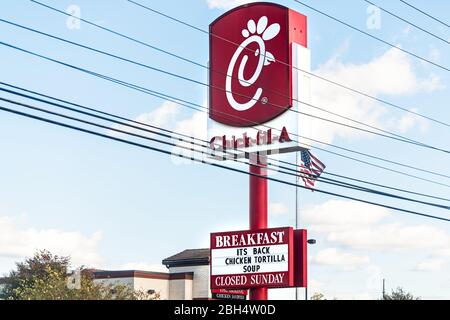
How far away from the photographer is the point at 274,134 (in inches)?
1476

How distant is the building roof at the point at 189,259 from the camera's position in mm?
76125

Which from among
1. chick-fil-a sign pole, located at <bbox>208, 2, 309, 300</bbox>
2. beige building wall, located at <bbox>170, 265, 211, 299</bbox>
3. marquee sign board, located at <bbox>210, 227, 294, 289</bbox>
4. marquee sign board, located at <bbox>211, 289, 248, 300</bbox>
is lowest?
marquee sign board, located at <bbox>211, 289, 248, 300</bbox>

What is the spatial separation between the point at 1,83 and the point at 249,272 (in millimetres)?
19433

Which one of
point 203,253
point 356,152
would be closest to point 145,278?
point 203,253

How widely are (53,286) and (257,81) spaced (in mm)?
37626

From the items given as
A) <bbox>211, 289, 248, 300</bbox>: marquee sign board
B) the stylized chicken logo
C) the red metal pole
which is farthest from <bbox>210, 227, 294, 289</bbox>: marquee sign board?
the stylized chicken logo

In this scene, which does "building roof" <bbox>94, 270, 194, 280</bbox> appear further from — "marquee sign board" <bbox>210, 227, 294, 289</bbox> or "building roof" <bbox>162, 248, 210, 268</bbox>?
"marquee sign board" <bbox>210, 227, 294, 289</bbox>

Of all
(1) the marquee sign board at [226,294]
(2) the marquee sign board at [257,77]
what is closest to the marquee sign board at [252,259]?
(1) the marquee sign board at [226,294]

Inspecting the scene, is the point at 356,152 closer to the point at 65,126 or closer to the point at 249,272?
the point at 249,272

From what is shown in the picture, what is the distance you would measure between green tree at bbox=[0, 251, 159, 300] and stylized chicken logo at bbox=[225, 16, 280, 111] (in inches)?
1359

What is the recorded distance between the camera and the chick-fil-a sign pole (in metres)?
37.1

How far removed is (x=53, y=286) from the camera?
229ft

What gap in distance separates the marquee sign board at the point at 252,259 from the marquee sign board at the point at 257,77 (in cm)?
389

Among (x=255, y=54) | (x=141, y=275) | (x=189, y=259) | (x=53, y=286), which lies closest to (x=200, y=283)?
(x=189, y=259)
